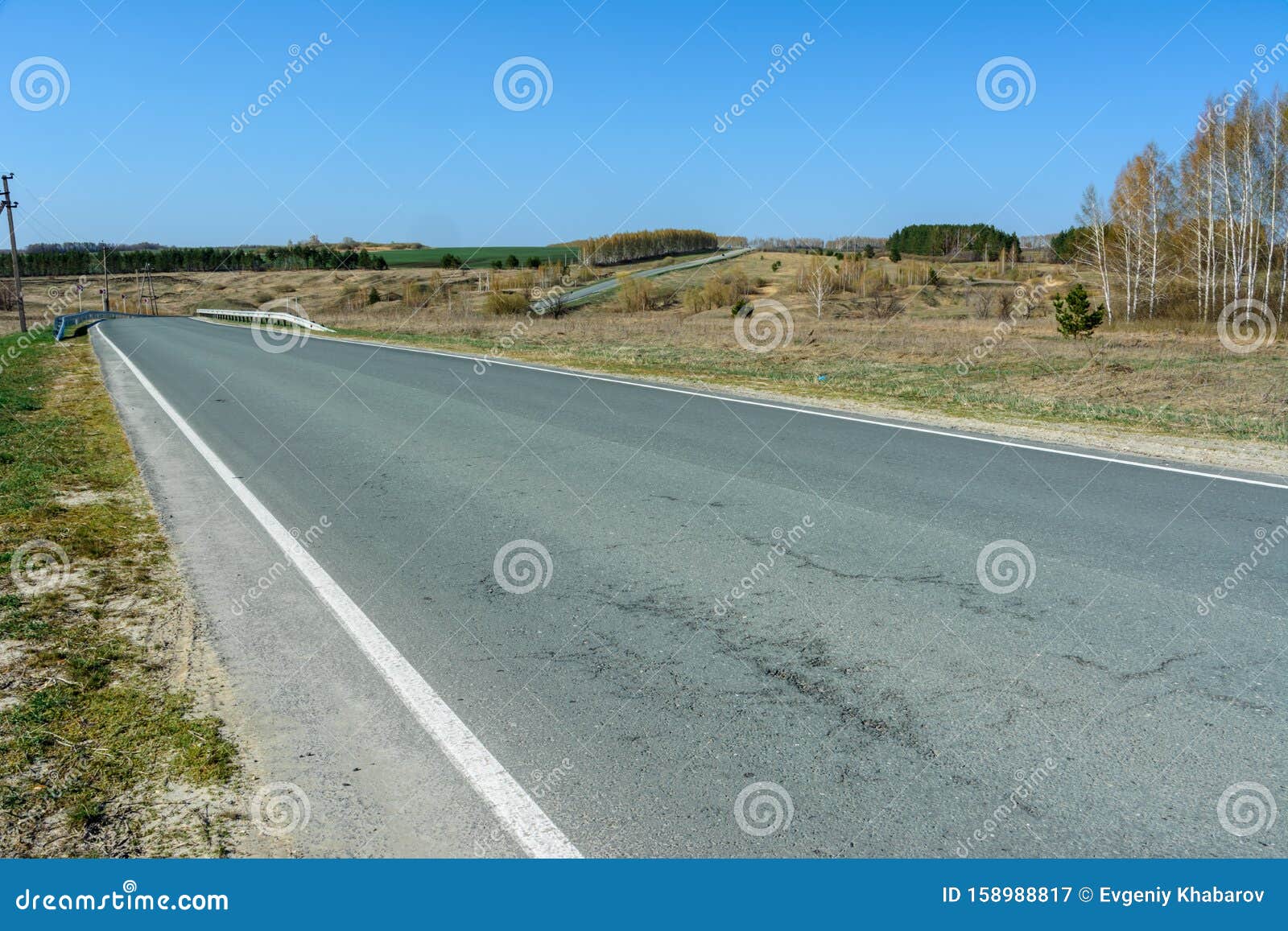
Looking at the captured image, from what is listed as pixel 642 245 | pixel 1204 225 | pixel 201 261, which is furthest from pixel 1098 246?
pixel 201 261

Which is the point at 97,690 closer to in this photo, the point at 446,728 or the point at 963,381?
the point at 446,728

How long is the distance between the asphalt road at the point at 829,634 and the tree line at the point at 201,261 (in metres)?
135

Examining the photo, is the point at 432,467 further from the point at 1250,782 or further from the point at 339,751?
the point at 1250,782

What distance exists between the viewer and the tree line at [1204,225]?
146ft

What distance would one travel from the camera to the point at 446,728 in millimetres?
4164

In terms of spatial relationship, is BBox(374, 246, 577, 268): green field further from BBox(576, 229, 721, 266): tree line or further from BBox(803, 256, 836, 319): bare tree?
BBox(803, 256, 836, 319): bare tree

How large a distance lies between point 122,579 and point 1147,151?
199 ft

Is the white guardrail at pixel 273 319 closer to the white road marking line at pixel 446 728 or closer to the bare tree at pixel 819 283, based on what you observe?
the bare tree at pixel 819 283

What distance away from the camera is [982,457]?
33.6 ft

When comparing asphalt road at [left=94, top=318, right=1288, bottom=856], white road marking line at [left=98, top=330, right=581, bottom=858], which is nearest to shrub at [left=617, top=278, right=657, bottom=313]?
asphalt road at [left=94, top=318, right=1288, bottom=856]

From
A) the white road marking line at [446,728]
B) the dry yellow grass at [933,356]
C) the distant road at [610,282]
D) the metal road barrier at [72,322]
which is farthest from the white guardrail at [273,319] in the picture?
the white road marking line at [446,728]

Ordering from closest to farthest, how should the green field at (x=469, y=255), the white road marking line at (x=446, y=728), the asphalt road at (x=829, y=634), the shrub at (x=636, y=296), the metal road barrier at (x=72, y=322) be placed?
the white road marking line at (x=446, y=728) < the asphalt road at (x=829, y=634) < the metal road barrier at (x=72, y=322) < the shrub at (x=636, y=296) < the green field at (x=469, y=255)

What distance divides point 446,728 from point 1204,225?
54.8m

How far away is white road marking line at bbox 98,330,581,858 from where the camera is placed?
130 inches
